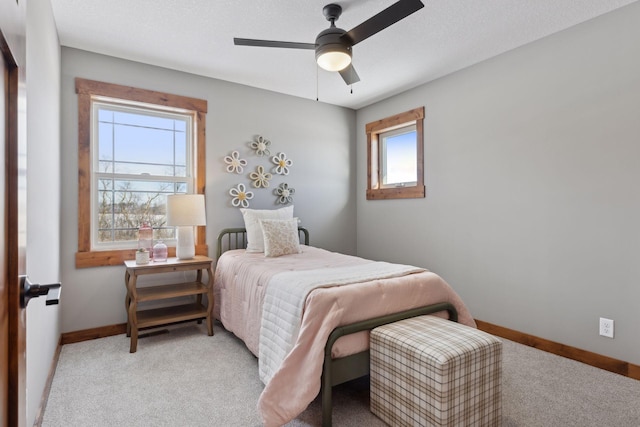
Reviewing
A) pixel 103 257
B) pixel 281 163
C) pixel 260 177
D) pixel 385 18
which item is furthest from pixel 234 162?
pixel 385 18

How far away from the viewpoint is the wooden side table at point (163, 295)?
9.41 ft

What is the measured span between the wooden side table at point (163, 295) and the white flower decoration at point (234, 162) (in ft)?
3.47

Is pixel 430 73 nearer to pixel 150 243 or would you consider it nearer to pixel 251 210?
pixel 251 210

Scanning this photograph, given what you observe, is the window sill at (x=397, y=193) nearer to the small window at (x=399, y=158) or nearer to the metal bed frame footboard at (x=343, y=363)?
the small window at (x=399, y=158)

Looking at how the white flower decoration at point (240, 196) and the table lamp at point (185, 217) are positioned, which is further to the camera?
the white flower decoration at point (240, 196)

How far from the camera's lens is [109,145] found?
10.8ft

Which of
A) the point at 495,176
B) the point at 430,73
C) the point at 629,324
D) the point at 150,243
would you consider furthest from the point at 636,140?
the point at 150,243

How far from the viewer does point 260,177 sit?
4.03 m

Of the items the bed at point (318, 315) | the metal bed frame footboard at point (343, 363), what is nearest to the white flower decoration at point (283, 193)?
the bed at point (318, 315)

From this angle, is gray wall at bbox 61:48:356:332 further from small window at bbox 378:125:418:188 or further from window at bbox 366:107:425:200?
small window at bbox 378:125:418:188

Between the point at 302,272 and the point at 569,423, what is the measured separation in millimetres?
1775

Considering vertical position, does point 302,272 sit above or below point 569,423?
above

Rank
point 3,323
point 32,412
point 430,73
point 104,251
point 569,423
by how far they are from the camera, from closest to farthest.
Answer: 1. point 3,323
2. point 32,412
3. point 569,423
4. point 104,251
5. point 430,73

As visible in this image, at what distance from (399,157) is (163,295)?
3.13 metres
